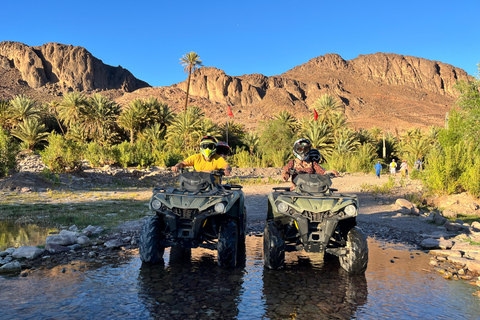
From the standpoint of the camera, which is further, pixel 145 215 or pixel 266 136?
pixel 266 136

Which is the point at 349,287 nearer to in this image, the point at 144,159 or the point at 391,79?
the point at 144,159

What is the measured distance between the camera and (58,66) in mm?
131375

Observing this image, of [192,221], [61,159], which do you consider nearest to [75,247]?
[192,221]

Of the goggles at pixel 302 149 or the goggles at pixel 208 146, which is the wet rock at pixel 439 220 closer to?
the goggles at pixel 302 149

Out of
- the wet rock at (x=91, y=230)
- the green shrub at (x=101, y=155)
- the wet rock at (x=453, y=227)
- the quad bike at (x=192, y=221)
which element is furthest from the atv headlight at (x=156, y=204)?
the green shrub at (x=101, y=155)

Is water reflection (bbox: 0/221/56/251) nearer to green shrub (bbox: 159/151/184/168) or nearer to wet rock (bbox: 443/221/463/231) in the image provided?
→ wet rock (bbox: 443/221/463/231)

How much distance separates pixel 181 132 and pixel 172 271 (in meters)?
32.3

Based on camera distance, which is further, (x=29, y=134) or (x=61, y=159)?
(x=29, y=134)

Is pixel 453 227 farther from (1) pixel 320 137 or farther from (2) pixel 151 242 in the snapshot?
(1) pixel 320 137

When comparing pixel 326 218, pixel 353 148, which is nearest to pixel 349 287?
pixel 326 218

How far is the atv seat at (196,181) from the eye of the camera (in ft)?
19.0

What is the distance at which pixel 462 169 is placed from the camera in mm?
14617

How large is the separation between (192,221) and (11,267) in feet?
8.97

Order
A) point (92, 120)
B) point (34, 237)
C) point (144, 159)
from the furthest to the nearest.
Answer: point (92, 120), point (144, 159), point (34, 237)
